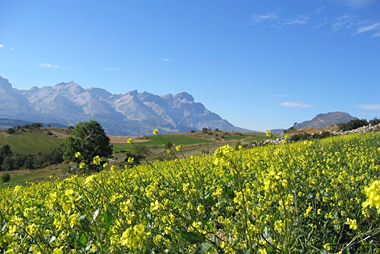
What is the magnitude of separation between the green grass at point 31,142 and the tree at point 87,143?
2712 inches

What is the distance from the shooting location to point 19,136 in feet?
401

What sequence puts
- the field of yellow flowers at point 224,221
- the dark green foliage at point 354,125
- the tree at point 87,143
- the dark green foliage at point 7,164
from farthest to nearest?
the dark green foliage at point 7,164
the tree at point 87,143
the dark green foliage at point 354,125
the field of yellow flowers at point 224,221

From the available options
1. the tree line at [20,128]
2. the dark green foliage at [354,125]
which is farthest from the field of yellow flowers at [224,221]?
the tree line at [20,128]

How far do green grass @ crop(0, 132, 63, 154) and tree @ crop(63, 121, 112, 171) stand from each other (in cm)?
6888

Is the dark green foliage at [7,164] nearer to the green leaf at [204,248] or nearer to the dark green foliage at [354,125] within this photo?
the dark green foliage at [354,125]

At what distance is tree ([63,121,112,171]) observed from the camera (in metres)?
46.4

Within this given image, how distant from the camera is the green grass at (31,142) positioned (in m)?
109

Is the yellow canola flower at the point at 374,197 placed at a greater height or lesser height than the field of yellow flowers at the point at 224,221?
greater

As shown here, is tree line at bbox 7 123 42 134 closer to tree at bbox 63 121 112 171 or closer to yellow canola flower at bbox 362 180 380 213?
tree at bbox 63 121 112 171

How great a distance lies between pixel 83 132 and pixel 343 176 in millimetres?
49651

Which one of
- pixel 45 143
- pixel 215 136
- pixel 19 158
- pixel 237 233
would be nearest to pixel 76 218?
pixel 237 233

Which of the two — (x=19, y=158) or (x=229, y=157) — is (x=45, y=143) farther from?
(x=229, y=157)

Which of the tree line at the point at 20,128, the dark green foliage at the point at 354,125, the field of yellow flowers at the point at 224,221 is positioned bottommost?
the tree line at the point at 20,128

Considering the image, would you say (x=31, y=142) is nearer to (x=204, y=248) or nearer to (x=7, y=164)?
(x=7, y=164)
